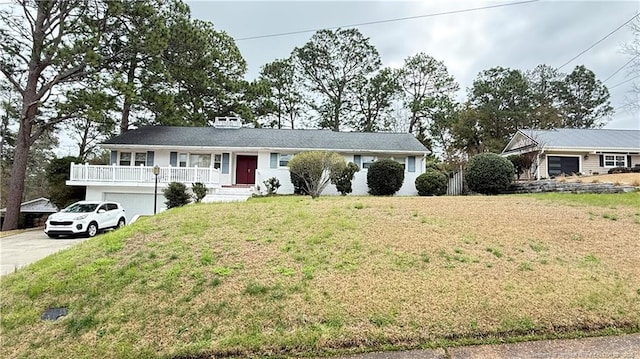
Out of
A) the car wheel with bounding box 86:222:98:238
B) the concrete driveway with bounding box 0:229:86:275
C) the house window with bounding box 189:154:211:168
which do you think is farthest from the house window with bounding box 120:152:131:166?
the car wheel with bounding box 86:222:98:238

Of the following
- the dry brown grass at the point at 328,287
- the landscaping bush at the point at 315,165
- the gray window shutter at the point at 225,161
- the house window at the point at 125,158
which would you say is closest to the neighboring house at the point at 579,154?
the landscaping bush at the point at 315,165

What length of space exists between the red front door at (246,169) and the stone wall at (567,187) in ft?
44.5

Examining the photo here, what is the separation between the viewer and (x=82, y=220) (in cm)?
1358

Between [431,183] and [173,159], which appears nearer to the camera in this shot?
[431,183]

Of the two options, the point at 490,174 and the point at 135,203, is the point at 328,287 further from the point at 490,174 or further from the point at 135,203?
the point at 135,203

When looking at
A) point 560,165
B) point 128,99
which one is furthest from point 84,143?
point 560,165

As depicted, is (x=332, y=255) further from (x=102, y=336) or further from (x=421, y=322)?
(x=102, y=336)

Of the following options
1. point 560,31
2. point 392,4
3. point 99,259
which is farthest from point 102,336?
point 560,31

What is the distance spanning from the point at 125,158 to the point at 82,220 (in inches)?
308

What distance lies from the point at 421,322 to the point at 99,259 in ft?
18.0

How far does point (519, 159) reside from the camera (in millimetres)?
22016

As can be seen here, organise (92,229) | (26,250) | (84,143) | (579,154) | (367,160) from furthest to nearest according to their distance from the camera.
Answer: (84,143) < (579,154) < (367,160) < (92,229) < (26,250)

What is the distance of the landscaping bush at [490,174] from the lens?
15641 mm

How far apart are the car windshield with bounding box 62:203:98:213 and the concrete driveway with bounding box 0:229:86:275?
1.16 m
